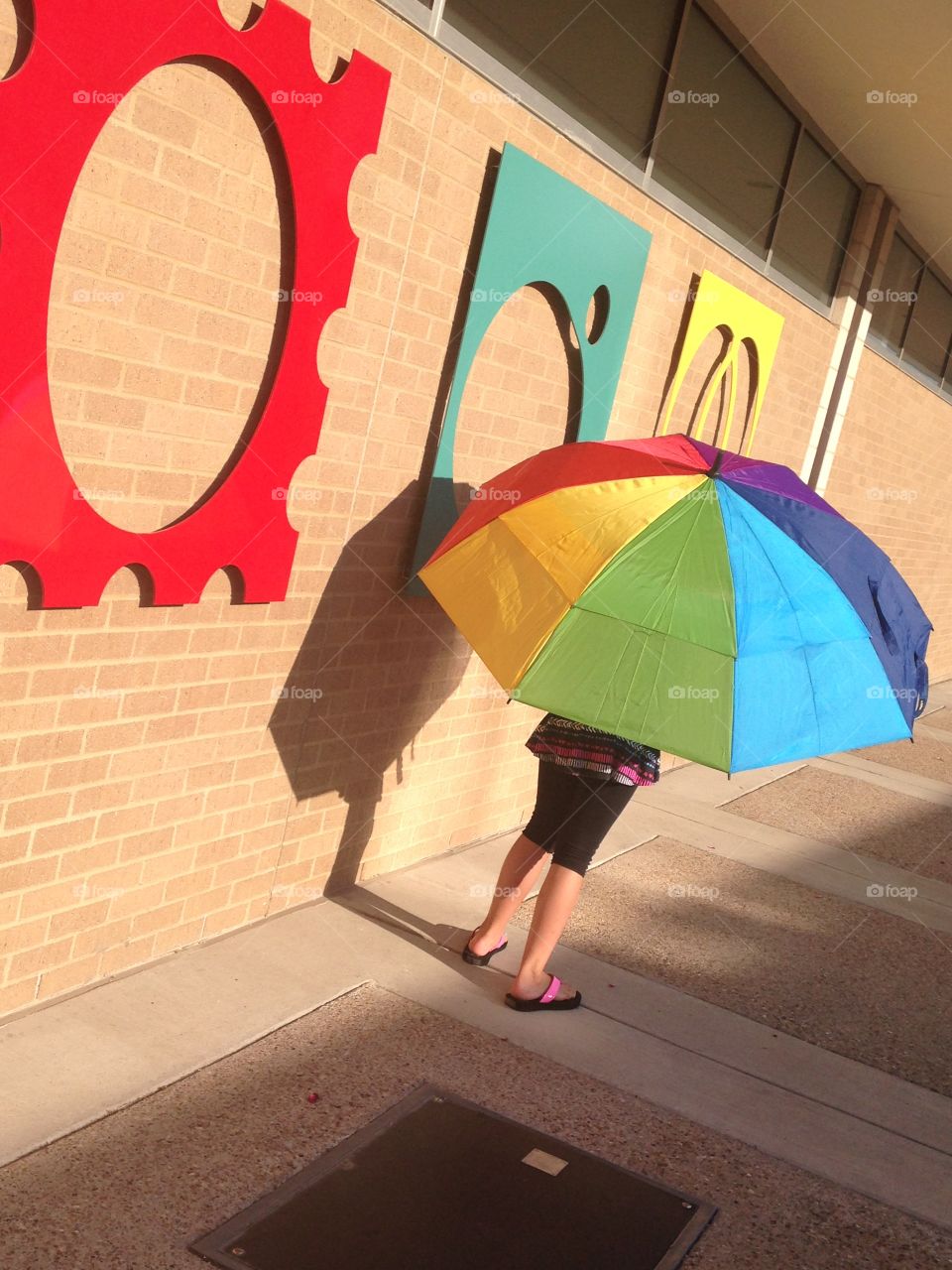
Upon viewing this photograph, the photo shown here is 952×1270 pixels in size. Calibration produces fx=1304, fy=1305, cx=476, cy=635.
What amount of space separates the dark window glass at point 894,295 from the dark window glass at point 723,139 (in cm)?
226

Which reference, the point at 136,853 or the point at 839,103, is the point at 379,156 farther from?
the point at 839,103

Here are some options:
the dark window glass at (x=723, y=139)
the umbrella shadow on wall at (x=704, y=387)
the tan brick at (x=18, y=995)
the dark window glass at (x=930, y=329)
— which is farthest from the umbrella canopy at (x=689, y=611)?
the dark window glass at (x=930, y=329)

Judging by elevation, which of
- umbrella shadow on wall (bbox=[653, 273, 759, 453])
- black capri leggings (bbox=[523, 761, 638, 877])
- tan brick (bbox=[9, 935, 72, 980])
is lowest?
tan brick (bbox=[9, 935, 72, 980])

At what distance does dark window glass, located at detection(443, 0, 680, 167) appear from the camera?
491cm

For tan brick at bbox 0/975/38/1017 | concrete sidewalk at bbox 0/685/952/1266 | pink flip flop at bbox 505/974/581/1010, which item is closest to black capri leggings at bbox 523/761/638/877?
pink flip flop at bbox 505/974/581/1010

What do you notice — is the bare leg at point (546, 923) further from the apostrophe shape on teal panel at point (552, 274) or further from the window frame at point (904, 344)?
Result: the window frame at point (904, 344)

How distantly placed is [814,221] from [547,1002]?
20.4 ft

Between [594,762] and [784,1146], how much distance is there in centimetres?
126

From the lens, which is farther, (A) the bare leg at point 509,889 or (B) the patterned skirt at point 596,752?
(A) the bare leg at point 509,889

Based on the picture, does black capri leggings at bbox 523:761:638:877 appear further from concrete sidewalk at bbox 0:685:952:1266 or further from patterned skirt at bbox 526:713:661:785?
concrete sidewalk at bbox 0:685:952:1266

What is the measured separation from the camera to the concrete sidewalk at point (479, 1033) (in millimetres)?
3506

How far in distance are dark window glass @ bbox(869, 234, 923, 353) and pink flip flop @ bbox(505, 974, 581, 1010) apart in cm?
697

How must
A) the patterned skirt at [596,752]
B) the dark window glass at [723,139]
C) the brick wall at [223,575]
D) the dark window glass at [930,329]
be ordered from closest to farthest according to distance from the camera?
1. the brick wall at [223,575]
2. the patterned skirt at [596,752]
3. the dark window glass at [723,139]
4. the dark window glass at [930,329]

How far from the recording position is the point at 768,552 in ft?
12.2
